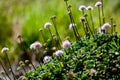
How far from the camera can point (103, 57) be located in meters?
4.02

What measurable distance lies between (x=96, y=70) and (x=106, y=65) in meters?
0.10

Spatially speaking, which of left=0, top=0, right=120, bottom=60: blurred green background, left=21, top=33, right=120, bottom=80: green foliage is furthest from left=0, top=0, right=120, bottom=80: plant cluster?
left=0, top=0, right=120, bottom=60: blurred green background

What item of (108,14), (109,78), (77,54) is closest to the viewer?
(109,78)

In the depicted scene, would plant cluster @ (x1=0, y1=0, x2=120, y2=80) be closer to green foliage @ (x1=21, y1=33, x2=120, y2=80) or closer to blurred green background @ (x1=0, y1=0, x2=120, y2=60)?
green foliage @ (x1=21, y1=33, x2=120, y2=80)

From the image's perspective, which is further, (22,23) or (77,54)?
(22,23)

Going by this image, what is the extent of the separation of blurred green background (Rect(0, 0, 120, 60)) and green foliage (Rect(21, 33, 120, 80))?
245cm

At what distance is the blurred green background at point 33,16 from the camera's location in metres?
7.32

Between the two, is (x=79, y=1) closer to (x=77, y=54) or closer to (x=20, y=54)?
(x=20, y=54)

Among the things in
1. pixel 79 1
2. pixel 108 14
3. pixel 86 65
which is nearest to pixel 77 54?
pixel 86 65

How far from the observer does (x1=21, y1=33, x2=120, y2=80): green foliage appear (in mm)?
3834

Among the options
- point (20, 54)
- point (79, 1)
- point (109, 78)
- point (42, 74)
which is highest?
point (79, 1)

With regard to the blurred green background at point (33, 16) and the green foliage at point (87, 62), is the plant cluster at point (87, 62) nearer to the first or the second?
the green foliage at point (87, 62)

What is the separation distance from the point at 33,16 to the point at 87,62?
14.5 feet

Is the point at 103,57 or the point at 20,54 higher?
the point at 20,54
